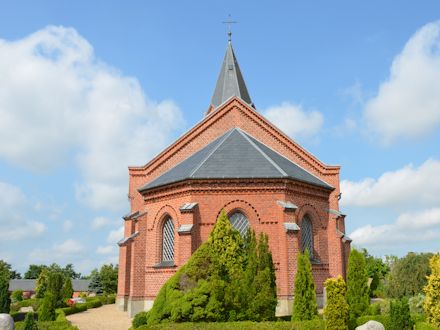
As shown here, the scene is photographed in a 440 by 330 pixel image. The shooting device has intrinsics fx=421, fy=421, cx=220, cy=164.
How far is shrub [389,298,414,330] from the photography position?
14.5 m

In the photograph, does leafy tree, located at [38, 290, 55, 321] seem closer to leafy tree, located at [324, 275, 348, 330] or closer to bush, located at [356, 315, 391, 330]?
leafy tree, located at [324, 275, 348, 330]

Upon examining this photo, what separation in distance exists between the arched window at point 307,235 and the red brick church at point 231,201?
42mm

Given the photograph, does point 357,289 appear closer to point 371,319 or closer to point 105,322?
point 371,319

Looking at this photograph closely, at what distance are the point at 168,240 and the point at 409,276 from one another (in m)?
25.3

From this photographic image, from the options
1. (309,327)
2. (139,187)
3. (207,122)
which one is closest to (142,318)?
(309,327)

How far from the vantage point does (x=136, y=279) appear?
22.6 metres

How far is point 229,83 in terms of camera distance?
34.2 metres

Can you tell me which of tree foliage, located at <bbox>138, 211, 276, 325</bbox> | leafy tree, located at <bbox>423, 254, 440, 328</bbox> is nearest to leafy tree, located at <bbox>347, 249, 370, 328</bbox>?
leafy tree, located at <bbox>423, 254, 440, 328</bbox>

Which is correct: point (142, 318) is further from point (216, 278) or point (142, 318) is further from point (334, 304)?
point (334, 304)

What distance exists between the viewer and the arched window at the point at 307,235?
→ 22.2 m

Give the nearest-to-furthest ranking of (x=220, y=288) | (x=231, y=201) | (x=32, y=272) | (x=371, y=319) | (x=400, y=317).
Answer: (x=220, y=288) → (x=400, y=317) → (x=371, y=319) → (x=231, y=201) → (x=32, y=272)

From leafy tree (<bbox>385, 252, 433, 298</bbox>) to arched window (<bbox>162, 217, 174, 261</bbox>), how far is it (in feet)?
Answer: 79.8

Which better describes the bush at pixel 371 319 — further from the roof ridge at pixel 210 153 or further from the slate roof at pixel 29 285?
the slate roof at pixel 29 285

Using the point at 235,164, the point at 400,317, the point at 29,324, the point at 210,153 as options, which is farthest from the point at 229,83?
the point at 29,324
